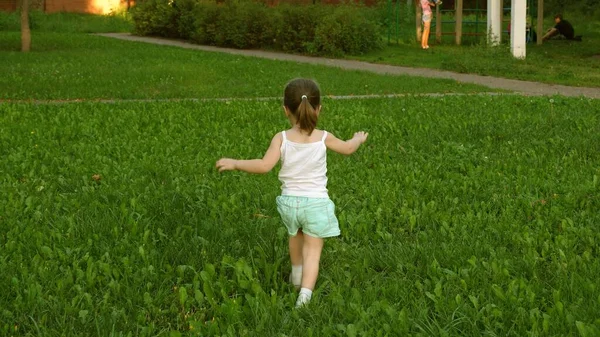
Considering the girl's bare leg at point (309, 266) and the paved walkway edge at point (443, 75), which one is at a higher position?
the paved walkway edge at point (443, 75)

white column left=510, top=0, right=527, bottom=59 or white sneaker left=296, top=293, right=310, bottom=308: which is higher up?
white column left=510, top=0, right=527, bottom=59

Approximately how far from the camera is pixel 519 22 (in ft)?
69.1

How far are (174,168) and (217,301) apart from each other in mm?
3466

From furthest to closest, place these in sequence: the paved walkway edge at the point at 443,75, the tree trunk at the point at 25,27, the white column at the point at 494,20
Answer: the white column at the point at 494,20 → the tree trunk at the point at 25,27 → the paved walkway edge at the point at 443,75

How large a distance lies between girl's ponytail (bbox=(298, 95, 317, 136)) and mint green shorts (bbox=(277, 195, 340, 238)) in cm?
37

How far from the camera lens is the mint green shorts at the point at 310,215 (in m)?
4.93

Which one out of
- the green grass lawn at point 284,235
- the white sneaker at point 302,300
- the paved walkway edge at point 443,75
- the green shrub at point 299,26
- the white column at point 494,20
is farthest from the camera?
the green shrub at point 299,26

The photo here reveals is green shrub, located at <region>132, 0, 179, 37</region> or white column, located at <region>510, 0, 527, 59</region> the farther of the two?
green shrub, located at <region>132, 0, 179, 37</region>

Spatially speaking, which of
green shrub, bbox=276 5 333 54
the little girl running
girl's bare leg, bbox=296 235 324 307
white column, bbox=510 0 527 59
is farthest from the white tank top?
green shrub, bbox=276 5 333 54

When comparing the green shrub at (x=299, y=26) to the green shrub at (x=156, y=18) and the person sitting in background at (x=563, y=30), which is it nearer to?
the green shrub at (x=156, y=18)

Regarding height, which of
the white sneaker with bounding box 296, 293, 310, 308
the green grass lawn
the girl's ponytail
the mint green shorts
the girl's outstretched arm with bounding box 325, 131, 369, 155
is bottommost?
the white sneaker with bounding box 296, 293, 310, 308

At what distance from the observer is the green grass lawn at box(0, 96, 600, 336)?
4539 mm

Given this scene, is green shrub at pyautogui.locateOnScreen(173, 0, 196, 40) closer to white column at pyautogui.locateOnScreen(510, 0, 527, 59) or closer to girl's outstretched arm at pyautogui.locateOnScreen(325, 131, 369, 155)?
white column at pyautogui.locateOnScreen(510, 0, 527, 59)

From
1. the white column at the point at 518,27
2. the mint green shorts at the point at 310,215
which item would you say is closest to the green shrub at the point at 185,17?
the white column at the point at 518,27
